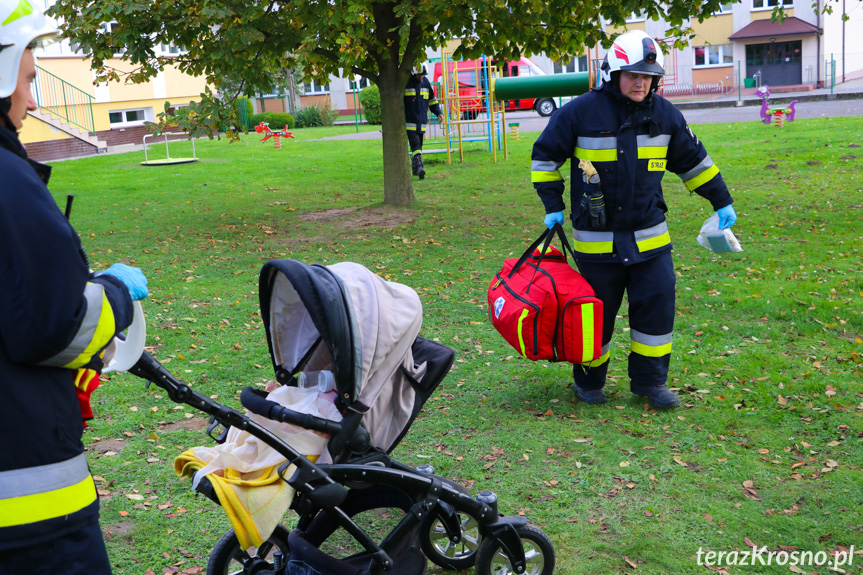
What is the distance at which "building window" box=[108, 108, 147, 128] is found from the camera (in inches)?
1084

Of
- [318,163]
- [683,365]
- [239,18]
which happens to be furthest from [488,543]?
[318,163]

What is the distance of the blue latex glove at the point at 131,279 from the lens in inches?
88.8

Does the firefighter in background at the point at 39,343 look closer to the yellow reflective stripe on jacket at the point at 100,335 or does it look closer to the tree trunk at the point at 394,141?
the yellow reflective stripe on jacket at the point at 100,335

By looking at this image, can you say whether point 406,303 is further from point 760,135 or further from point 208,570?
point 760,135

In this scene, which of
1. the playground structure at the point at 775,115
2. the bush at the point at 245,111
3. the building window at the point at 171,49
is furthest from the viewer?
the bush at the point at 245,111

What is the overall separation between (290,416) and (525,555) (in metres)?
1.22

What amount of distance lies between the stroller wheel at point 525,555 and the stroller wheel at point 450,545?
0.15m

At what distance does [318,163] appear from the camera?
61.3 feet

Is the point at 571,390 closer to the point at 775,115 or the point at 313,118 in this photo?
the point at 775,115

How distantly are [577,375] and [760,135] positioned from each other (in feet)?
48.2

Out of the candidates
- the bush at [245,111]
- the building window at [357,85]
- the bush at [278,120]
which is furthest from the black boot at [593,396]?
the building window at [357,85]

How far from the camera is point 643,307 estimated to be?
496 cm

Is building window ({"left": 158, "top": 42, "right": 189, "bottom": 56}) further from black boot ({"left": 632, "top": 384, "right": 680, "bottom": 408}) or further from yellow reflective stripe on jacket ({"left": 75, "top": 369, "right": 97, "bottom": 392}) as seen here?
yellow reflective stripe on jacket ({"left": 75, "top": 369, "right": 97, "bottom": 392})

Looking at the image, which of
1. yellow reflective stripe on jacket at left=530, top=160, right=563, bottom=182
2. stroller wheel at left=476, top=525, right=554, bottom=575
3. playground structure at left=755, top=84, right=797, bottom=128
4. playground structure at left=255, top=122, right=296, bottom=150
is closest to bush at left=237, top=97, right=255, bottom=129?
playground structure at left=255, top=122, right=296, bottom=150
